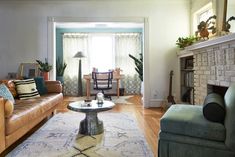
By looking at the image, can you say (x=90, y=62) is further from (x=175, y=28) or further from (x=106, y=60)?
(x=175, y=28)

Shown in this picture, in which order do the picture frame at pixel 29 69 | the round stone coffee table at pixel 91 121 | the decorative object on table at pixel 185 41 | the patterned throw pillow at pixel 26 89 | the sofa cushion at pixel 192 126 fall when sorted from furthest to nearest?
the picture frame at pixel 29 69
the decorative object on table at pixel 185 41
the patterned throw pillow at pixel 26 89
the round stone coffee table at pixel 91 121
the sofa cushion at pixel 192 126

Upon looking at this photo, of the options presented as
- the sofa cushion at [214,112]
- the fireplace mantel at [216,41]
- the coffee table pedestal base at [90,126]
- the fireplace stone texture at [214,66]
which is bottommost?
the coffee table pedestal base at [90,126]

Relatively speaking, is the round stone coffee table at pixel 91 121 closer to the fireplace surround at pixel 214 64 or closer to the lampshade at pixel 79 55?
the fireplace surround at pixel 214 64

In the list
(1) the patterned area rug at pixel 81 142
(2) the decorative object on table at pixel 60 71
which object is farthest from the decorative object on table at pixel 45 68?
(2) the decorative object on table at pixel 60 71

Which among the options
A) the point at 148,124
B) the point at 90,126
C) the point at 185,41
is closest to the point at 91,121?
the point at 90,126

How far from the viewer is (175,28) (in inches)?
206

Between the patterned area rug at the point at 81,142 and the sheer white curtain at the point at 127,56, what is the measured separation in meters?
A: 4.12

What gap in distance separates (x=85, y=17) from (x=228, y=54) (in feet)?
11.2

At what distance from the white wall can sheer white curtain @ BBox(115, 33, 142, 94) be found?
2592 millimetres

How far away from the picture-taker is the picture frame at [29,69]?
17.0ft

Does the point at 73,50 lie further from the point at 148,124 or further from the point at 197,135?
the point at 197,135

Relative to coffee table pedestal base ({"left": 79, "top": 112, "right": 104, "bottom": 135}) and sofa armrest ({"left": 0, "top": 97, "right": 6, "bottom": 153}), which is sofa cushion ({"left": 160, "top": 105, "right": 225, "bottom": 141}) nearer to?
coffee table pedestal base ({"left": 79, "top": 112, "right": 104, "bottom": 135})

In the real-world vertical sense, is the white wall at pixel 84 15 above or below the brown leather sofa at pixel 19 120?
above

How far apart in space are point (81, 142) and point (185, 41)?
10.5 ft
